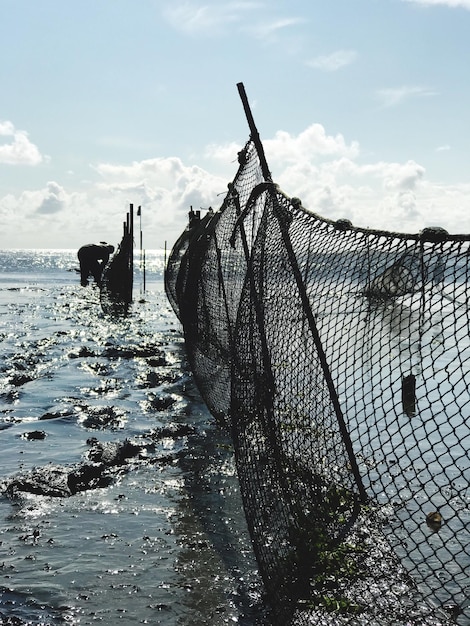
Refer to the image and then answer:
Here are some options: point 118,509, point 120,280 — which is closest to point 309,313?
point 118,509

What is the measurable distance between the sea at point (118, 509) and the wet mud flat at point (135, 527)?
0.01m

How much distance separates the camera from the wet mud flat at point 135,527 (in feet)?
11.3

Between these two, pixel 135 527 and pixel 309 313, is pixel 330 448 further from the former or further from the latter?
pixel 135 527

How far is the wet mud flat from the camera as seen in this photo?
3.45 m

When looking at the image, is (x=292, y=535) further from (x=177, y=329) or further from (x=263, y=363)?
(x=177, y=329)

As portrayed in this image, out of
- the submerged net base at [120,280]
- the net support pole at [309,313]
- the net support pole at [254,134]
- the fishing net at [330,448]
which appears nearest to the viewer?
the fishing net at [330,448]

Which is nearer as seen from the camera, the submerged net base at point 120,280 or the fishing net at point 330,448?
the fishing net at point 330,448

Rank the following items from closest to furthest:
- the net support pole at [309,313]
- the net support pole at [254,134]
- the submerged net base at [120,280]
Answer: the net support pole at [309,313] → the net support pole at [254,134] → the submerged net base at [120,280]

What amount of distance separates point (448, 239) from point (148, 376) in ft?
25.7

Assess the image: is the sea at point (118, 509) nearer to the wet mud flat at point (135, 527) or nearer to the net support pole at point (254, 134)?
the wet mud flat at point (135, 527)

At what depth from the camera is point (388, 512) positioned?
503cm

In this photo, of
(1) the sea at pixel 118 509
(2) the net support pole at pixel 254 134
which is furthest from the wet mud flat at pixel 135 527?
(2) the net support pole at pixel 254 134

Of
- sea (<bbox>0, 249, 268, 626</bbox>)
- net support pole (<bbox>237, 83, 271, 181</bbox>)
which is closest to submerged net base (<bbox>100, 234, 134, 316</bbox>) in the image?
sea (<bbox>0, 249, 268, 626</bbox>)

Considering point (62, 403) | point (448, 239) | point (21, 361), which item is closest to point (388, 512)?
point (448, 239)
